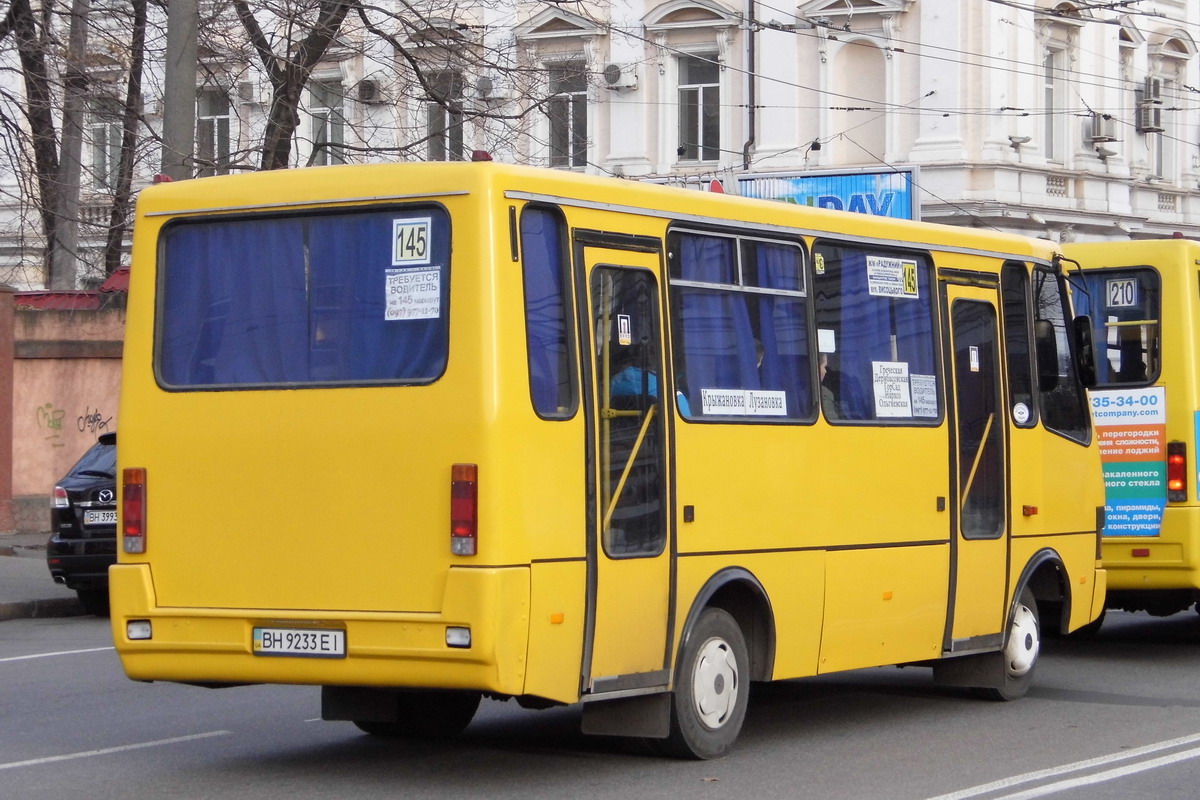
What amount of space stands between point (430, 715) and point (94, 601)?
8977mm

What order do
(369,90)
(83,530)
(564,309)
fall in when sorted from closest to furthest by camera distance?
(564,309) < (83,530) < (369,90)

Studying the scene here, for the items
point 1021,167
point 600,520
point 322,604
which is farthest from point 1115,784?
point 1021,167

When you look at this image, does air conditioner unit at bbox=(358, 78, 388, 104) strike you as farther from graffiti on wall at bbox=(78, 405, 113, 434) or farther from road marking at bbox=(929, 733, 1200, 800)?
road marking at bbox=(929, 733, 1200, 800)

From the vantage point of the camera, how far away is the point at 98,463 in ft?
58.5

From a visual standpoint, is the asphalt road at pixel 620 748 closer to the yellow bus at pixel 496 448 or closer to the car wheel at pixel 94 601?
the yellow bus at pixel 496 448

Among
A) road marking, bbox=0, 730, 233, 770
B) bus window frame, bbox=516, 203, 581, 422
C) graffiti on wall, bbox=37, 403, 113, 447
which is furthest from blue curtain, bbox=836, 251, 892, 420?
graffiti on wall, bbox=37, 403, 113, 447

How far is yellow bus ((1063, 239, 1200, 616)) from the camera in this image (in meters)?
13.5

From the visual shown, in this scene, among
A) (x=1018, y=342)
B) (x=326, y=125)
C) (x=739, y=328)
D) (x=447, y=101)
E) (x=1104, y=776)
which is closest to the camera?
(x=1104, y=776)

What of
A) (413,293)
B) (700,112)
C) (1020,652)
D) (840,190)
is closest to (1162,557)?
(1020,652)

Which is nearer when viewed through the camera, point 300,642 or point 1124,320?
point 300,642

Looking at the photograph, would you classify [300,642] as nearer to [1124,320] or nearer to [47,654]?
[47,654]

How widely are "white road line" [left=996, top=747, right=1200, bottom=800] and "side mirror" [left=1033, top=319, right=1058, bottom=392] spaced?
2.95 meters

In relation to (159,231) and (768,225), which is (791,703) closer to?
(768,225)

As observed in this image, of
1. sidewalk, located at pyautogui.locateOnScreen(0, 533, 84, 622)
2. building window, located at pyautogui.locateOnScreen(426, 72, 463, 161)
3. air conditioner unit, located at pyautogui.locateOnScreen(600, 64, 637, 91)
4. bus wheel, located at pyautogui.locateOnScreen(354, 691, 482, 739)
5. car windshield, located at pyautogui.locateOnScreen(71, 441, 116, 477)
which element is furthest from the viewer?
air conditioner unit, located at pyautogui.locateOnScreen(600, 64, 637, 91)
